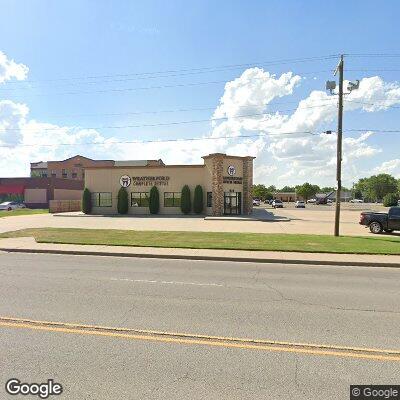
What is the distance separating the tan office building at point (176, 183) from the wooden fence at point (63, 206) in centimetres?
693

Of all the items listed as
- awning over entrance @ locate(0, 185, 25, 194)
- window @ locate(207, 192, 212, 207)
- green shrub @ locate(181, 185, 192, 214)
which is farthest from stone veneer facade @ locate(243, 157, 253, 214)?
awning over entrance @ locate(0, 185, 25, 194)

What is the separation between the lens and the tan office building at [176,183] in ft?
116

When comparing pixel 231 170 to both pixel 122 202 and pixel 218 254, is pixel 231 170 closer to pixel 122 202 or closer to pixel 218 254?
pixel 122 202

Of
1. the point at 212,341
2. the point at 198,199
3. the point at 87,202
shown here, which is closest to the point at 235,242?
the point at 212,341

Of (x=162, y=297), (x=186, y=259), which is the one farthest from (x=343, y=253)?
(x=162, y=297)

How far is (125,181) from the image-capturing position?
126 ft

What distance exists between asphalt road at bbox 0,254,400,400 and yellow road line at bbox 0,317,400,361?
3cm

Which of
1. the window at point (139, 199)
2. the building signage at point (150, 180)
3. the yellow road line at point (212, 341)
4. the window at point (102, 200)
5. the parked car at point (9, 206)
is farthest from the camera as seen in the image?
the parked car at point (9, 206)

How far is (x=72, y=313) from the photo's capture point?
242 inches

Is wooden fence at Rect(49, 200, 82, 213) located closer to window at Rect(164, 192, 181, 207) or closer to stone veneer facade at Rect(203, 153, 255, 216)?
window at Rect(164, 192, 181, 207)

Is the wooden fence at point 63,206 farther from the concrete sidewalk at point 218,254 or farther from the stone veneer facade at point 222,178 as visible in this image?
the concrete sidewalk at point 218,254

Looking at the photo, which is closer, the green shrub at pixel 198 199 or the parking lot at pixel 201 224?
the parking lot at pixel 201 224

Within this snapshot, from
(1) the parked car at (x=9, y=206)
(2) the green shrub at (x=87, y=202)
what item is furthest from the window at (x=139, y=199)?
(1) the parked car at (x=9, y=206)

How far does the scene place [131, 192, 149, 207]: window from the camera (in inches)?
1497
